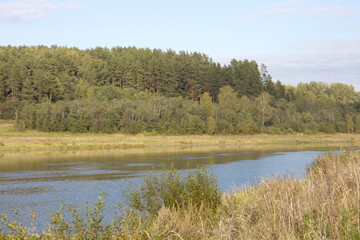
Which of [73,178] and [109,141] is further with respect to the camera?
[109,141]

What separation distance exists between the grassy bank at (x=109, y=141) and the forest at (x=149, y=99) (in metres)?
5.58

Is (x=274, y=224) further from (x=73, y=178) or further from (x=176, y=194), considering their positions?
(x=73, y=178)

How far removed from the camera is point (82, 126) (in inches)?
4318

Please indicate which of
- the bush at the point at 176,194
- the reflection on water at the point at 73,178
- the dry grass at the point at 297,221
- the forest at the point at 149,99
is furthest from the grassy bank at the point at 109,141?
the dry grass at the point at 297,221

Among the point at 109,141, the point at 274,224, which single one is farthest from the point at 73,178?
the point at 109,141

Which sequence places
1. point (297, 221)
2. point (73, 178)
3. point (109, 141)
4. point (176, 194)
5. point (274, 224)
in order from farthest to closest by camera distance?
point (109, 141) < point (73, 178) < point (176, 194) < point (297, 221) < point (274, 224)

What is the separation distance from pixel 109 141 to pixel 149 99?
1550 inches

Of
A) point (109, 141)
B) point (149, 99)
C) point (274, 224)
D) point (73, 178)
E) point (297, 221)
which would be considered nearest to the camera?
point (274, 224)

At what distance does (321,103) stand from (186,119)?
72.1 metres

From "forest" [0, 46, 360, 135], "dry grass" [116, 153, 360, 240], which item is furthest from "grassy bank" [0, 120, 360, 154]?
"dry grass" [116, 153, 360, 240]

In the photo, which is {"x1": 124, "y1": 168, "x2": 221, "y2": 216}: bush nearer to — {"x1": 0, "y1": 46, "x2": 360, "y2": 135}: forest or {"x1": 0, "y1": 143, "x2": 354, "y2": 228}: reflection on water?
{"x1": 0, "y1": 143, "x2": 354, "y2": 228}: reflection on water

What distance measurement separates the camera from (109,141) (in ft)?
311

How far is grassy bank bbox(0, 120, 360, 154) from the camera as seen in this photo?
270 feet

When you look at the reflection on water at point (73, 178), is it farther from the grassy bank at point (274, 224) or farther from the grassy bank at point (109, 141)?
the grassy bank at point (109, 141)
